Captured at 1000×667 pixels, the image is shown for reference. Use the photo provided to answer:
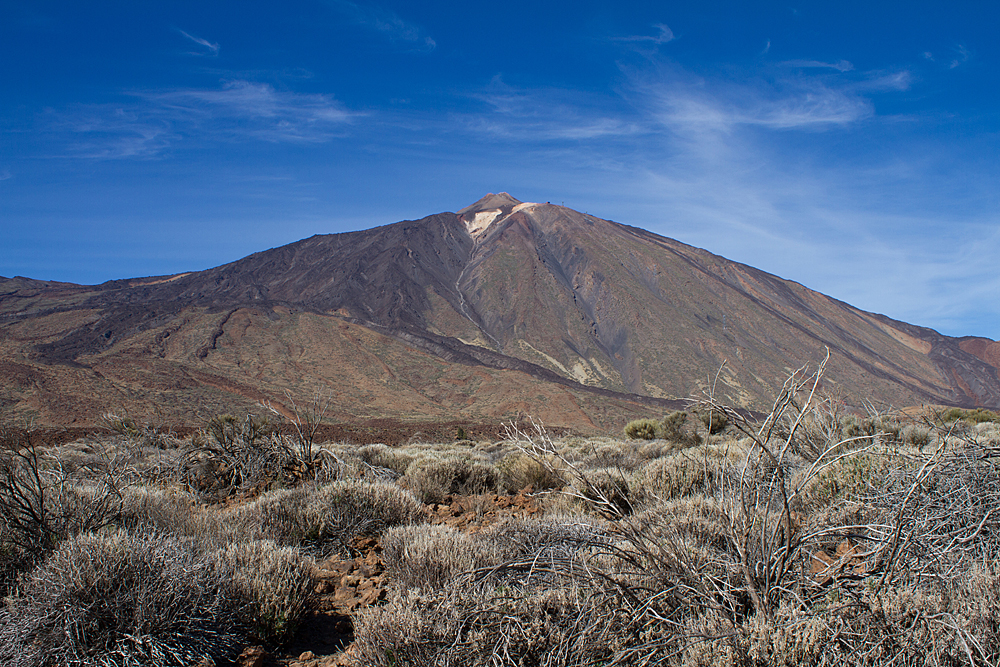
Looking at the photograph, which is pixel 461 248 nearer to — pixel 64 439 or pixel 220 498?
pixel 64 439

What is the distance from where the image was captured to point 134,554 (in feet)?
9.28

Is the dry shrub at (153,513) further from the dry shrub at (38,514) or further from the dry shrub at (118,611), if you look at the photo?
the dry shrub at (118,611)

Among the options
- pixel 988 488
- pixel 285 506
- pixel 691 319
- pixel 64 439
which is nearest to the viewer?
pixel 988 488

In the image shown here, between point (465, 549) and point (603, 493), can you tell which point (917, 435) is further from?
point (465, 549)

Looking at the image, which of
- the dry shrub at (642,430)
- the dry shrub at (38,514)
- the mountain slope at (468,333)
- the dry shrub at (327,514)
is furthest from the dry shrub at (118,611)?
the mountain slope at (468,333)

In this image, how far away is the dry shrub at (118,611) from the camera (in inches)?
97.9

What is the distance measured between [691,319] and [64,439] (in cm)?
9526

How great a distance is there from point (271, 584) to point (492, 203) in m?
163

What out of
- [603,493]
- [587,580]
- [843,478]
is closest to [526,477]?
[843,478]

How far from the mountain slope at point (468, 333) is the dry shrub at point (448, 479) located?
17138 mm

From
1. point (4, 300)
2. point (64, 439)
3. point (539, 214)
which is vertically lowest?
point (64, 439)

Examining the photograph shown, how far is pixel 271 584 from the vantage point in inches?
128

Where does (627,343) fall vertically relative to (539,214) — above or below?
below

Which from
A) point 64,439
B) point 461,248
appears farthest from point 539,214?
point 64,439
